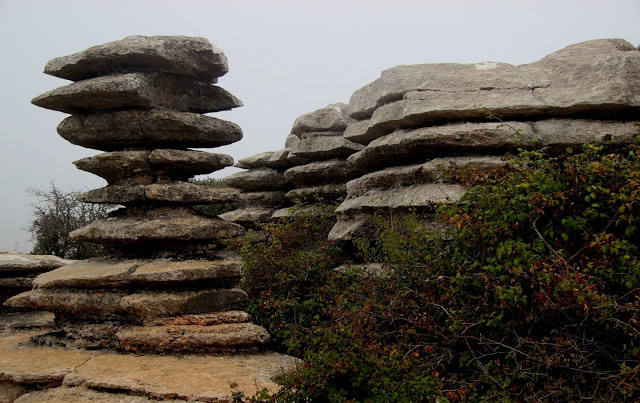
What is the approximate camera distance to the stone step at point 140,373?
18.6ft

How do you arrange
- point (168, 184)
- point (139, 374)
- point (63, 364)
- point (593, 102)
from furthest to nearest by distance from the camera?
point (168, 184)
point (593, 102)
point (63, 364)
point (139, 374)

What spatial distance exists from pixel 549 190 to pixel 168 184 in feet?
20.3

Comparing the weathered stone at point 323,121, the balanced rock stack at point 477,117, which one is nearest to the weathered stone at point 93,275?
the balanced rock stack at point 477,117

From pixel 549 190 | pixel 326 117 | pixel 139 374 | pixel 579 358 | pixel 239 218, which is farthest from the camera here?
pixel 239 218

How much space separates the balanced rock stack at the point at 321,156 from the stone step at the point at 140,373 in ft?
19.8

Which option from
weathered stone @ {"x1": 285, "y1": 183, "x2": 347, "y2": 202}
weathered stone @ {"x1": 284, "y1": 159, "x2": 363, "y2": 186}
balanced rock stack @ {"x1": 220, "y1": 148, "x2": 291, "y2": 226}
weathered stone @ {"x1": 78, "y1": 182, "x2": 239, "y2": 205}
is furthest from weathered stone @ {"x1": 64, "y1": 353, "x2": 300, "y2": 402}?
balanced rock stack @ {"x1": 220, "y1": 148, "x2": 291, "y2": 226}

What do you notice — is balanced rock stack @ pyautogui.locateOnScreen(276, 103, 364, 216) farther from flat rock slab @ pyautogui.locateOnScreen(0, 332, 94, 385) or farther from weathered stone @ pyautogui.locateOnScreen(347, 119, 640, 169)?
flat rock slab @ pyautogui.locateOnScreen(0, 332, 94, 385)

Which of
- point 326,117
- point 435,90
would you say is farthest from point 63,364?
point 326,117

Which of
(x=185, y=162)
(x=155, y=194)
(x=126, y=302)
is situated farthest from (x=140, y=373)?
(x=185, y=162)

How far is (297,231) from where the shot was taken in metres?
10.7

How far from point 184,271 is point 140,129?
2.80 meters

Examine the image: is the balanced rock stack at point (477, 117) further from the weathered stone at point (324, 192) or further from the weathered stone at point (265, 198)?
the weathered stone at point (265, 198)

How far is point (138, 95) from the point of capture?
324 inches

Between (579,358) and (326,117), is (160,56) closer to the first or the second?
(326,117)
